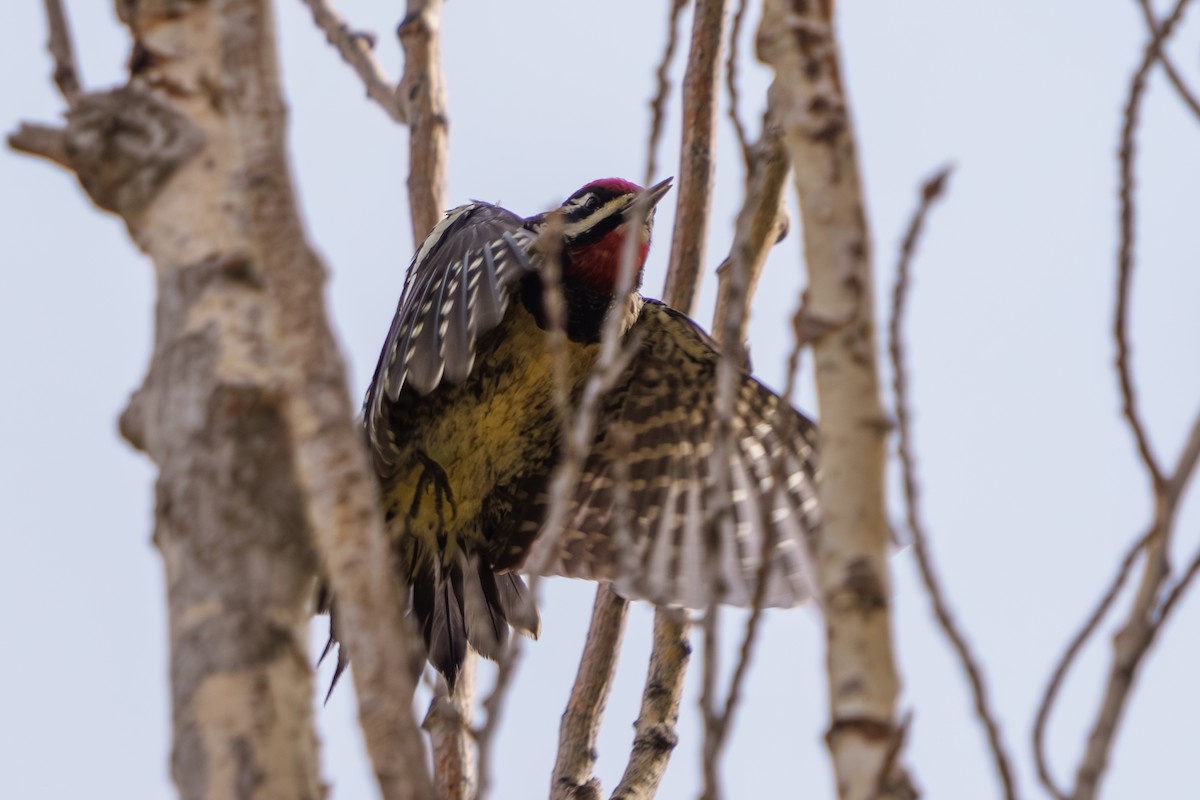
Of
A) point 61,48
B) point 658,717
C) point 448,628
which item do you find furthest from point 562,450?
point 61,48

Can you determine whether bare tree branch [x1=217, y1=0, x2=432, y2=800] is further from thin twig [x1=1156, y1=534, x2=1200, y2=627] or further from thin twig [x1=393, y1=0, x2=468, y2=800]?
thin twig [x1=393, y1=0, x2=468, y2=800]

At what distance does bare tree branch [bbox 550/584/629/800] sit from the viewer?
3584 mm

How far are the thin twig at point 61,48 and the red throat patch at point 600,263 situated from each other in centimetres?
282

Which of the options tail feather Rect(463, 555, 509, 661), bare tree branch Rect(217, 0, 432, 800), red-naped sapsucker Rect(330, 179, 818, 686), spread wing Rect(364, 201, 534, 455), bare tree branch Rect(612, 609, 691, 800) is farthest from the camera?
red-naped sapsucker Rect(330, 179, 818, 686)

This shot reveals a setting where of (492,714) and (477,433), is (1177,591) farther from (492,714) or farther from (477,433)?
(477,433)

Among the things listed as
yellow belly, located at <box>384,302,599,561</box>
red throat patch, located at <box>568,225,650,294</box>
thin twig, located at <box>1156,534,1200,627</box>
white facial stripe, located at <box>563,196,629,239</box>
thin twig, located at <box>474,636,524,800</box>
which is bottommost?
thin twig, located at <box>474,636,524,800</box>

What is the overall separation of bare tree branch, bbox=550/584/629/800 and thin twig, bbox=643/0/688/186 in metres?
1.77

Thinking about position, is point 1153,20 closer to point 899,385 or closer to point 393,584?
point 899,385

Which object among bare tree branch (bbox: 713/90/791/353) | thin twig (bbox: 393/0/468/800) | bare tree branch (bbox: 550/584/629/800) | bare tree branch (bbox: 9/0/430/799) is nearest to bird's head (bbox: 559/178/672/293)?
thin twig (bbox: 393/0/468/800)

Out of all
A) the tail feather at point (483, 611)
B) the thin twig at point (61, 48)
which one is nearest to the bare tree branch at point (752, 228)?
the thin twig at point (61, 48)

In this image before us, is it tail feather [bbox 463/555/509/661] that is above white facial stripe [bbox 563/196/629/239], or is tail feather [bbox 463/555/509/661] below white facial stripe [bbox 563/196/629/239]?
below

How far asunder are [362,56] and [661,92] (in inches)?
89.2

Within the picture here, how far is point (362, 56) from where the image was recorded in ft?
14.6

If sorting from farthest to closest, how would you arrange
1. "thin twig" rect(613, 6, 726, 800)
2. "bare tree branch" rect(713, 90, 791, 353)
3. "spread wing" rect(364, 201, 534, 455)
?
"spread wing" rect(364, 201, 534, 455) → "thin twig" rect(613, 6, 726, 800) → "bare tree branch" rect(713, 90, 791, 353)
